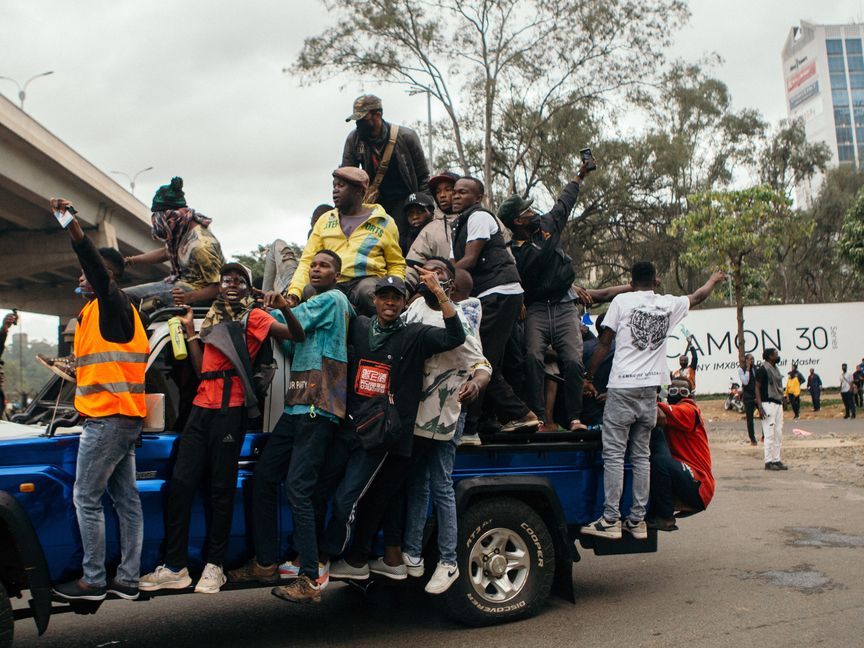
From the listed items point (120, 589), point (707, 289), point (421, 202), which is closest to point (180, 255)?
point (421, 202)

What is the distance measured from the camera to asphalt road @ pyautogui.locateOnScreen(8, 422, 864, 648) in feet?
18.0

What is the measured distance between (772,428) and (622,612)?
29.9ft

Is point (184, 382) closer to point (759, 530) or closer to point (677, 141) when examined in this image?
point (759, 530)

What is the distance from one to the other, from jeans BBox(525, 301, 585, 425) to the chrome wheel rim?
1.03 m

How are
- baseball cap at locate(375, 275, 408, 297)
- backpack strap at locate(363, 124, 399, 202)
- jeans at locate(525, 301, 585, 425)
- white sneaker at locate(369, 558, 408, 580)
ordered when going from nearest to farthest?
baseball cap at locate(375, 275, 408, 297) → white sneaker at locate(369, 558, 408, 580) → jeans at locate(525, 301, 585, 425) → backpack strap at locate(363, 124, 399, 202)

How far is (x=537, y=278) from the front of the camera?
6.80 meters

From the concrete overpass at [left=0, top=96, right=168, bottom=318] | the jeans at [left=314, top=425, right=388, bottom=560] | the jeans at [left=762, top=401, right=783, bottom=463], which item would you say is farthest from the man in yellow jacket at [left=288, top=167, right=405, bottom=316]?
the concrete overpass at [left=0, top=96, right=168, bottom=318]

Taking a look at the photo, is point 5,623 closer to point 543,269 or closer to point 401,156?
point 543,269

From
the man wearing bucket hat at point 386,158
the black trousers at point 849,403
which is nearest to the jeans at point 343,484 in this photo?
the man wearing bucket hat at point 386,158

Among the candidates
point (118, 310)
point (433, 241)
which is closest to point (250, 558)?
point (118, 310)

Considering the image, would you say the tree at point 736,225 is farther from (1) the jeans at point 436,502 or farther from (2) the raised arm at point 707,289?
(1) the jeans at point 436,502

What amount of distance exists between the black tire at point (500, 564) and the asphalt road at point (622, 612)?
0.13 meters

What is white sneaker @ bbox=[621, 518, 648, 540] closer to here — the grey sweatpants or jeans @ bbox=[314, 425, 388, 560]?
the grey sweatpants

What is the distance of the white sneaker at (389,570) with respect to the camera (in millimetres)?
5375
